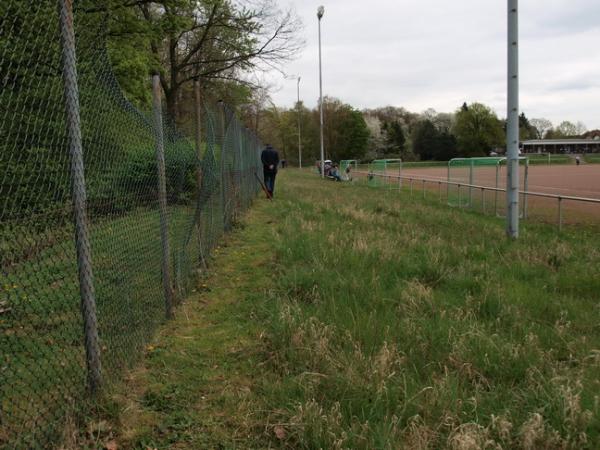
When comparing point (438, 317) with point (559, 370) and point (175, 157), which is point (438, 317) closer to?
point (559, 370)

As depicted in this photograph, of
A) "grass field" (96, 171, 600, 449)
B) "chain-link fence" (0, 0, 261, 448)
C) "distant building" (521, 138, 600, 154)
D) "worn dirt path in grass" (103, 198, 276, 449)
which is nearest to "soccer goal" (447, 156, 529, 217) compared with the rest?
"grass field" (96, 171, 600, 449)

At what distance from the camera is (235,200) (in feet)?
33.0

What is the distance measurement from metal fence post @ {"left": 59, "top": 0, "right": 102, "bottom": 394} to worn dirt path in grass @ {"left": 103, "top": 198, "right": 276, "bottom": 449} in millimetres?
301

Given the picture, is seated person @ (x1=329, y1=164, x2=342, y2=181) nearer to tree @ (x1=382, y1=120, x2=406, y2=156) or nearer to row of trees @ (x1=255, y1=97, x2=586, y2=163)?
row of trees @ (x1=255, y1=97, x2=586, y2=163)

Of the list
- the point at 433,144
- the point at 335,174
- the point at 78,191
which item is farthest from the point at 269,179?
the point at 433,144

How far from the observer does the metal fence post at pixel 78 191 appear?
2730mm

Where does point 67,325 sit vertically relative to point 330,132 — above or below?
below

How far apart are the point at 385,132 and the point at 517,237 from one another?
289 ft

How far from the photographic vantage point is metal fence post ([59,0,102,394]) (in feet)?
8.96

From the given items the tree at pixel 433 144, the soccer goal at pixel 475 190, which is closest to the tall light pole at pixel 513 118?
the soccer goal at pixel 475 190

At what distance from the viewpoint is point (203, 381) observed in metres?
3.46

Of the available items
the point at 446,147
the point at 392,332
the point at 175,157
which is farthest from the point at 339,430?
the point at 446,147

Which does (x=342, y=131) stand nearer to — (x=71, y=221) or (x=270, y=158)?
(x=270, y=158)

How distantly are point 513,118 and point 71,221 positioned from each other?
7.44 metres
